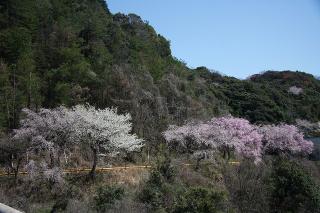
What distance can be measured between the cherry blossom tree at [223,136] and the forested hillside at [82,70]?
6.38ft

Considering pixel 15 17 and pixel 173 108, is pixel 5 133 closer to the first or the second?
pixel 15 17

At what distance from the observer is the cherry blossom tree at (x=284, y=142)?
41.8m

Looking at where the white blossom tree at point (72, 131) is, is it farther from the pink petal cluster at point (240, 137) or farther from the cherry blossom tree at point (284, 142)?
the cherry blossom tree at point (284, 142)

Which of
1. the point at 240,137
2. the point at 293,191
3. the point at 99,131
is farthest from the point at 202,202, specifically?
the point at 240,137

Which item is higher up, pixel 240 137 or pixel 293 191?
pixel 240 137

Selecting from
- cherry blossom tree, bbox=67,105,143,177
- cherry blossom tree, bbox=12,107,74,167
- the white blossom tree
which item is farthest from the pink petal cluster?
cherry blossom tree, bbox=12,107,74,167

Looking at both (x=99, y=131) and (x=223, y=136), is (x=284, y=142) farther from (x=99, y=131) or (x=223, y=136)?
(x=99, y=131)

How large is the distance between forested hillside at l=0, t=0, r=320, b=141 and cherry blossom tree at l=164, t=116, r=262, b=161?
6.38 ft

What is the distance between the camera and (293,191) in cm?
1542

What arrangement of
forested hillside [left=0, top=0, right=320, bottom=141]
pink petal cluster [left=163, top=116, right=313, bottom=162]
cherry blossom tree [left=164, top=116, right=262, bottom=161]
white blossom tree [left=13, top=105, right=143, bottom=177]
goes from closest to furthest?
white blossom tree [left=13, top=105, right=143, bottom=177] → forested hillside [left=0, top=0, right=320, bottom=141] → cherry blossom tree [left=164, top=116, right=262, bottom=161] → pink petal cluster [left=163, top=116, right=313, bottom=162]

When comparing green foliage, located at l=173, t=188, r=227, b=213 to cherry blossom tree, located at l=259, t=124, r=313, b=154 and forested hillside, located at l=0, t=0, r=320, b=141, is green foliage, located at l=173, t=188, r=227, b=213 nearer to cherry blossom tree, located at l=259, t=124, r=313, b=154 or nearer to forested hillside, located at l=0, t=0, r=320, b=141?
forested hillside, located at l=0, t=0, r=320, b=141

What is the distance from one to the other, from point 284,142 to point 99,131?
2277 cm

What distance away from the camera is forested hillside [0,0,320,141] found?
30.3m

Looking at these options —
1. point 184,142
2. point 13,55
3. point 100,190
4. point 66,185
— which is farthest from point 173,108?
point 100,190
